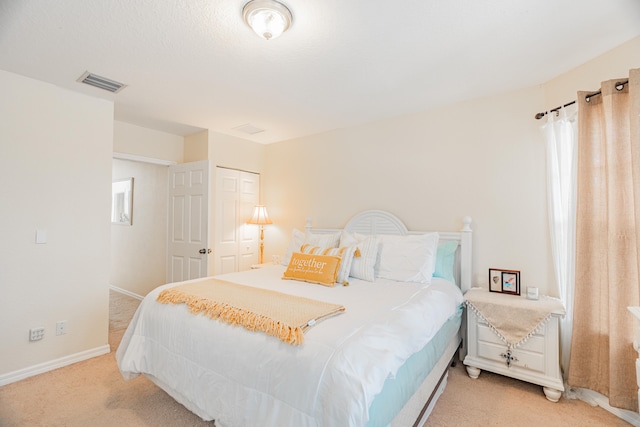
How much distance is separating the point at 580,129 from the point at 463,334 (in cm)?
187

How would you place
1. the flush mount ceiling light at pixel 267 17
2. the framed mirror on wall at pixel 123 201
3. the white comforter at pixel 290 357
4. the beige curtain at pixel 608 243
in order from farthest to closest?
the framed mirror on wall at pixel 123 201 < the beige curtain at pixel 608 243 < the flush mount ceiling light at pixel 267 17 < the white comforter at pixel 290 357

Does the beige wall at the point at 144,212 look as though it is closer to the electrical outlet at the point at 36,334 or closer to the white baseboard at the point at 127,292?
the white baseboard at the point at 127,292

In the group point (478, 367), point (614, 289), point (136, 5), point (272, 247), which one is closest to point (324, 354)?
Result: point (478, 367)

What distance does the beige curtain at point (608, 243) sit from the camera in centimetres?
176

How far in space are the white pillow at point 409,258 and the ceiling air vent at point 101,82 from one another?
2.76 meters

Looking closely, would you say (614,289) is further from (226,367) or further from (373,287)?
(226,367)

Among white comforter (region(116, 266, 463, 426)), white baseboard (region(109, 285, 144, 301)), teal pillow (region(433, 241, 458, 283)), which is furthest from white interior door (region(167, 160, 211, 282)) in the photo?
teal pillow (region(433, 241, 458, 283))

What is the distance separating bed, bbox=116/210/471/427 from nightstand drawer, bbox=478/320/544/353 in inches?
7.3

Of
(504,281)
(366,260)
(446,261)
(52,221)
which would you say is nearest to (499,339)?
(504,281)

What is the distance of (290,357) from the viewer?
4.26 feet

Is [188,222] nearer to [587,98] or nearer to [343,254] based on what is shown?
[343,254]

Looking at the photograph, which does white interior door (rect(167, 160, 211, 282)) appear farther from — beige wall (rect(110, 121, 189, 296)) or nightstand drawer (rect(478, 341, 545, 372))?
nightstand drawer (rect(478, 341, 545, 372))

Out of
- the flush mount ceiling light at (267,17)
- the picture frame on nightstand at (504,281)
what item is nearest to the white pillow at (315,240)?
the picture frame on nightstand at (504,281)

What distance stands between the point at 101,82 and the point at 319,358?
284cm
